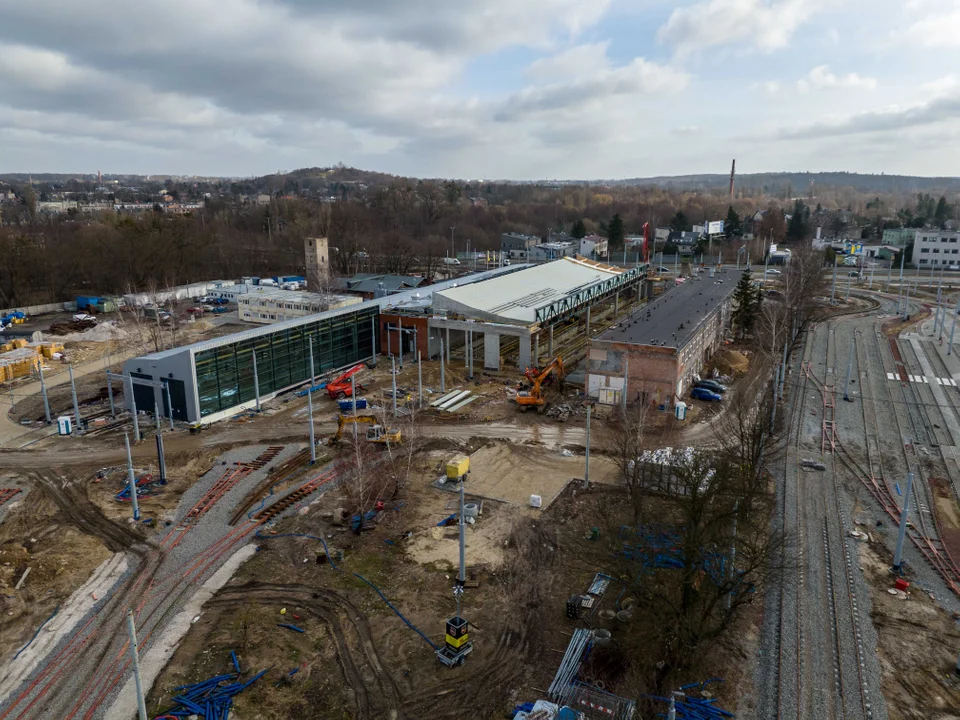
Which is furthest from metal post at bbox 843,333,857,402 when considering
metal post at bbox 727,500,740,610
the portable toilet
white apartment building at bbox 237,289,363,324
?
the portable toilet

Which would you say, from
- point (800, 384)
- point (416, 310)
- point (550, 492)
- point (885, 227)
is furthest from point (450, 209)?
point (550, 492)

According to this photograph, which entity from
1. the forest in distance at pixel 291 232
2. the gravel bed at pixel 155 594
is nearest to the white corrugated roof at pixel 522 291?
the gravel bed at pixel 155 594

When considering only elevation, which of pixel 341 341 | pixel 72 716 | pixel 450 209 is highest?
→ pixel 450 209

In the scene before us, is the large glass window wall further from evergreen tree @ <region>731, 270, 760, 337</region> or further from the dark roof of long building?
evergreen tree @ <region>731, 270, 760, 337</region>

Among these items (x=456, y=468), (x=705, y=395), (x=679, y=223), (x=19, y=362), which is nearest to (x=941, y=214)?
(x=679, y=223)

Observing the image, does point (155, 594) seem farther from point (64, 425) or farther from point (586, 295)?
point (586, 295)

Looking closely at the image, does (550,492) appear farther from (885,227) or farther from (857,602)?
Result: (885,227)
